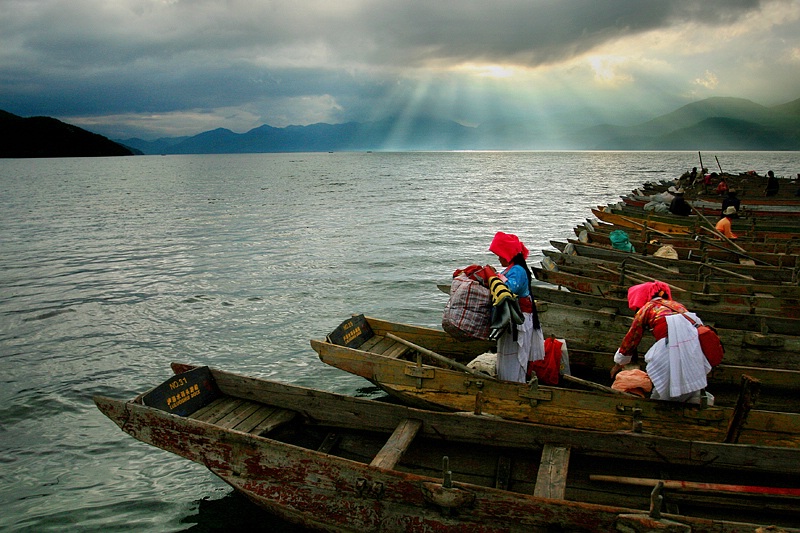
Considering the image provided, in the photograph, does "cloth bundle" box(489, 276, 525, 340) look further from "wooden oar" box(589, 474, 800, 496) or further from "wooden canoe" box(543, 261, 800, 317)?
"wooden canoe" box(543, 261, 800, 317)

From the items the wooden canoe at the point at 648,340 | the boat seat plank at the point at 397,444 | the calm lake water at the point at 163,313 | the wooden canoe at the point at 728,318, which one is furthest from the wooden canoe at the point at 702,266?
the boat seat plank at the point at 397,444

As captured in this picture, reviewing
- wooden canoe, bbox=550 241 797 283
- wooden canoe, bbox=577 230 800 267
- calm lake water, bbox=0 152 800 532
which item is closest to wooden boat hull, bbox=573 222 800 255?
wooden canoe, bbox=577 230 800 267

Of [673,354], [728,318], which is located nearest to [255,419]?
[673,354]

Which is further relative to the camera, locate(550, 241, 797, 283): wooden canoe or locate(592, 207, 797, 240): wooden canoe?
locate(592, 207, 797, 240): wooden canoe

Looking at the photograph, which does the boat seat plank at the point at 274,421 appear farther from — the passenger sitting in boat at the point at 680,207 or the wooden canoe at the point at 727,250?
the passenger sitting in boat at the point at 680,207

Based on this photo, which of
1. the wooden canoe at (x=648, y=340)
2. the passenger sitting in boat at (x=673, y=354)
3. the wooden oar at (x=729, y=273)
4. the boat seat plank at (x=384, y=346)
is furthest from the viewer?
the wooden oar at (x=729, y=273)

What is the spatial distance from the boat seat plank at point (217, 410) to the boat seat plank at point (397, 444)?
247cm

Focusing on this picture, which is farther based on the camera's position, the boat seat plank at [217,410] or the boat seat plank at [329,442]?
the boat seat plank at [217,410]

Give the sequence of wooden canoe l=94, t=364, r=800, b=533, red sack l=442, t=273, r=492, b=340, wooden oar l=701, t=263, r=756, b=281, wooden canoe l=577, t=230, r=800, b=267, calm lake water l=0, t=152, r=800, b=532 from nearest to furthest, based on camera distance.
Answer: wooden canoe l=94, t=364, r=800, b=533 → red sack l=442, t=273, r=492, b=340 → calm lake water l=0, t=152, r=800, b=532 → wooden oar l=701, t=263, r=756, b=281 → wooden canoe l=577, t=230, r=800, b=267

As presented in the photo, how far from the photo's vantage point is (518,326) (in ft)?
22.7

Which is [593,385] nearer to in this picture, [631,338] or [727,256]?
[631,338]

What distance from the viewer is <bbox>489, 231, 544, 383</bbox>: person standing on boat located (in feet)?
22.5

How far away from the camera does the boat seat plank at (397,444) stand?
5691mm

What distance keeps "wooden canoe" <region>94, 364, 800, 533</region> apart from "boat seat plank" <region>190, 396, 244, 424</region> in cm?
4
